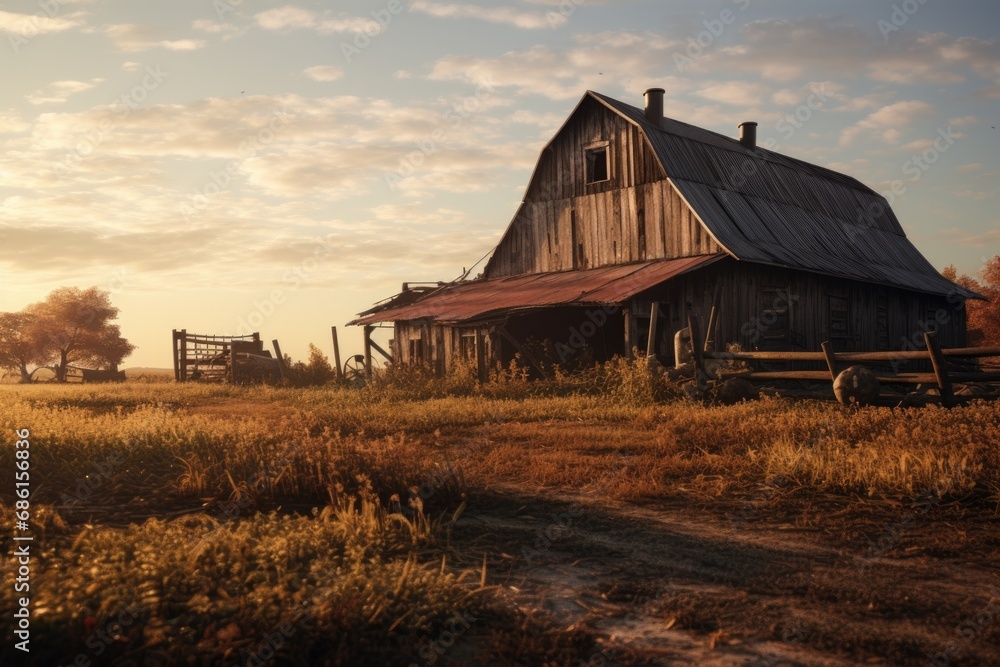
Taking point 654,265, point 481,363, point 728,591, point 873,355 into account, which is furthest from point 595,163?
point 728,591

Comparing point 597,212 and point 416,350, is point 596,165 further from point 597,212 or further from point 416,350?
point 416,350

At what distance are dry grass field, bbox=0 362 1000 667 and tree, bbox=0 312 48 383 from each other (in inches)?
1820

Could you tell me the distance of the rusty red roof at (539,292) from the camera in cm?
1906

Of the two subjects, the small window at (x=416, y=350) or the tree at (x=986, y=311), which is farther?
the tree at (x=986, y=311)

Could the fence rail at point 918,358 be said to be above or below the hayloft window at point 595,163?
below

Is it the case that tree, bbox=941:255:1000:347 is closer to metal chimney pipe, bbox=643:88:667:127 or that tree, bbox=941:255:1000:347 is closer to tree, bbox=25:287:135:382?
metal chimney pipe, bbox=643:88:667:127

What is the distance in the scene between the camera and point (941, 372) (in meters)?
11.5

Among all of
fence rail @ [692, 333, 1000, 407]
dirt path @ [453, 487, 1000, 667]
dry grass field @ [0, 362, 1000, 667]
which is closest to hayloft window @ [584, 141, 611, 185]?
fence rail @ [692, 333, 1000, 407]

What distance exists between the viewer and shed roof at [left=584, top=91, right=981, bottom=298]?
22.0 metres

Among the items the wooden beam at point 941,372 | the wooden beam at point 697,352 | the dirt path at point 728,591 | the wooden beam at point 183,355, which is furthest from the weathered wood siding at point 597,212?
the dirt path at point 728,591

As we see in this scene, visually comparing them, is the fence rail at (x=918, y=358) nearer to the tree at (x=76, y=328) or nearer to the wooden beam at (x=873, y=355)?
the wooden beam at (x=873, y=355)

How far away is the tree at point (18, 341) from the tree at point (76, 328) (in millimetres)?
264

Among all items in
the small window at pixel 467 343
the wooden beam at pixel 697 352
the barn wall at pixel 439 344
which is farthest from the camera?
the small window at pixel 467 343

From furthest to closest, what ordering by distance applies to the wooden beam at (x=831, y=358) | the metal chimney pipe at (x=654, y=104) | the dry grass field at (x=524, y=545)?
the metal chimney pipe at (x=654, y=104)
the wooden beam at (x=831, y=358)
the dry grass field at (x=524, y=545)
